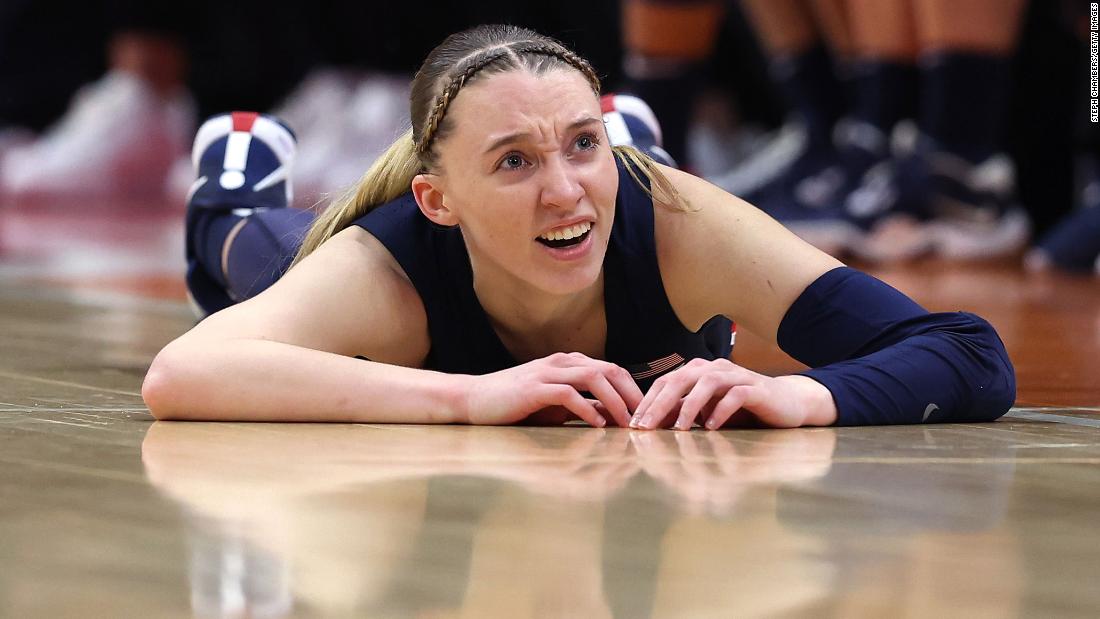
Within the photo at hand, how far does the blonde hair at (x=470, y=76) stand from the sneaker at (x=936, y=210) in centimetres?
229

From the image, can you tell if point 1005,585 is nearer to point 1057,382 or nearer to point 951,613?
point 951,613

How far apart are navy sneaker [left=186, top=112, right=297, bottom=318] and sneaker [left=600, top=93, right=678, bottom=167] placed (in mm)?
565

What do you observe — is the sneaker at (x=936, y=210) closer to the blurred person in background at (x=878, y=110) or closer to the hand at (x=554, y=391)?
the blurred person in background at (x=878, y=110)

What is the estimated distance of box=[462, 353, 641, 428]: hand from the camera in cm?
157

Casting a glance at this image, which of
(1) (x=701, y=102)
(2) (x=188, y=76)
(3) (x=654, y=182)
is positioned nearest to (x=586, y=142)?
(3) (x=654, y=182)

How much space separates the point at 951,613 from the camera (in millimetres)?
981

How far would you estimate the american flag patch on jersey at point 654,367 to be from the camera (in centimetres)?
189

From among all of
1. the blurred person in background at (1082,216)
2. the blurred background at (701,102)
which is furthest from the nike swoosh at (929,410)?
the blurred person in background at (1082,216)

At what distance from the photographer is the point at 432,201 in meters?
1.77

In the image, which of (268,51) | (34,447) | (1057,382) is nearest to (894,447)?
(1057,382)

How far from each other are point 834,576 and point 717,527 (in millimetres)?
145

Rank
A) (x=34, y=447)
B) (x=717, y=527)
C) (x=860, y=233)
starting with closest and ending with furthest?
(x=717, y=527), (x=34, y=447), (x=860, y=233)

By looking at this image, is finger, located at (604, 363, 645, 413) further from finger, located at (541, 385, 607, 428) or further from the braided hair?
the braided hair

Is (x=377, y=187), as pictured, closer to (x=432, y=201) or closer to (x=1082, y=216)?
(x=432, y=201)
